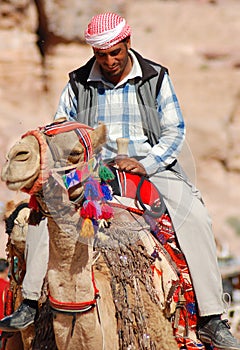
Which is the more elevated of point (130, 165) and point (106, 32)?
point (106, 32)

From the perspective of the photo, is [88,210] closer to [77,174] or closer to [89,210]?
[89,210]

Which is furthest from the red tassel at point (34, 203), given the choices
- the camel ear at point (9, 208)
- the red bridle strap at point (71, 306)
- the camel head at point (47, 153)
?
the camel ear at point (9, 208)

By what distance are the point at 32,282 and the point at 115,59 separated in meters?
1.26

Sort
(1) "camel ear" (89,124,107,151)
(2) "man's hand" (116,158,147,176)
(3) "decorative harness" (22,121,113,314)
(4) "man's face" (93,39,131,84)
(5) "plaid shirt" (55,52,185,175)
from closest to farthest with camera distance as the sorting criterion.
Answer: (3) "decorative harness" (22,121,113,314) < (1) "camel ear" (89,124,107,151) < (2) "man's hand" (116,158,147,176) < (4) "man's face" (93,39,131,84) < (5) "plaid shirt" (55,52,185,175)

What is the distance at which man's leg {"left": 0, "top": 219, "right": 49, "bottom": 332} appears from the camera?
4.45 m

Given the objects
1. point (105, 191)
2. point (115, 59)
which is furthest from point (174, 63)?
point (105, 191)

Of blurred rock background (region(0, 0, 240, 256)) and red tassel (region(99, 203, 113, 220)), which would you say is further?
blurred rock background (region(0, 0, 240, 256))

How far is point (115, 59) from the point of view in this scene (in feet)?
15.1

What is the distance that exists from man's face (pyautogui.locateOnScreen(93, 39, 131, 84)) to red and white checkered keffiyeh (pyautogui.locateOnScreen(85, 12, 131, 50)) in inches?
1.7

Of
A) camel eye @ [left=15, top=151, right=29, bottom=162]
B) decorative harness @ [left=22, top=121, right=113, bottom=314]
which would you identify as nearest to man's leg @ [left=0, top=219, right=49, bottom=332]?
decorative harness @ [left=22, top=121, right=113, bottom=314]

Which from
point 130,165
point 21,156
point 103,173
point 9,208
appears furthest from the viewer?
point 9,208

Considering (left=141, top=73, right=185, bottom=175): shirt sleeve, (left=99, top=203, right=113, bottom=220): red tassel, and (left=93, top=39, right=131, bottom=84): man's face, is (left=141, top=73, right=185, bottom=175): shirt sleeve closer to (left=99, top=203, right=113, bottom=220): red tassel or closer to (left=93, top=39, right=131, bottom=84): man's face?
(left=93, top=39, right=131, bottom=84): man's face

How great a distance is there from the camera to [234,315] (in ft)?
37.6

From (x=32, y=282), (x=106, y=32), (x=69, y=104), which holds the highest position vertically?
(x=106, y=32)
